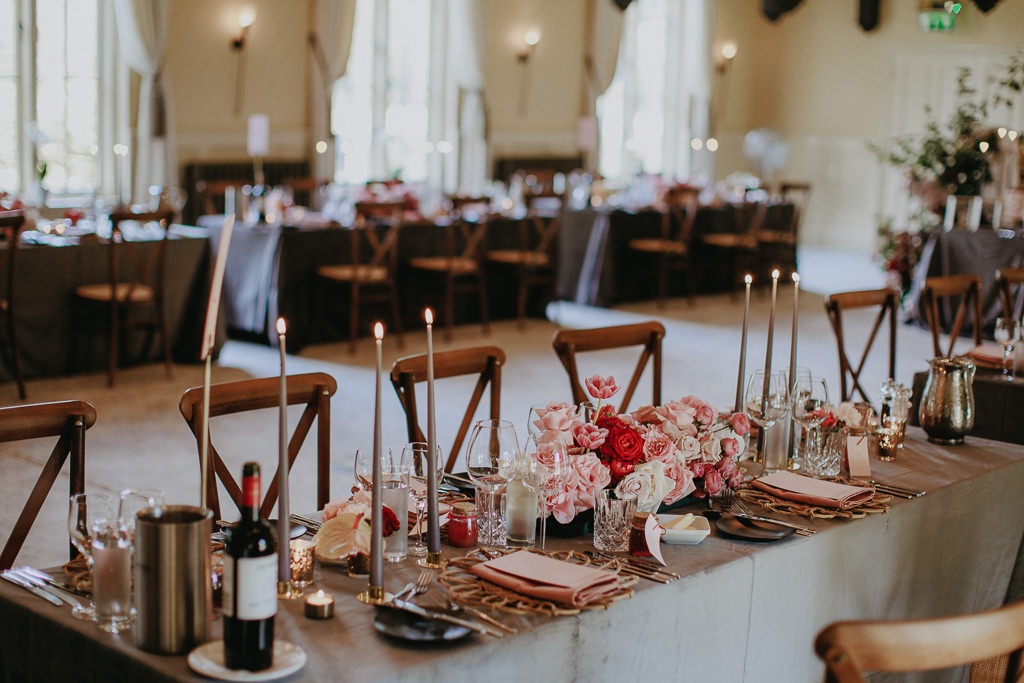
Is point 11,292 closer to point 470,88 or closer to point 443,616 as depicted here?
point 443,616

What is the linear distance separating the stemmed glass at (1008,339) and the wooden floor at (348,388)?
76.7 inches

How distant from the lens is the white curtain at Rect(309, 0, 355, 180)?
10578 millimetres

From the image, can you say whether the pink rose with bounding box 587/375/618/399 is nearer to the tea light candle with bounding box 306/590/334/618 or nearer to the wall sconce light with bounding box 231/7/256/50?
the tea light candle with bounding box 306/590/334/618

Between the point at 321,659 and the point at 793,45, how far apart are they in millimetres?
14733

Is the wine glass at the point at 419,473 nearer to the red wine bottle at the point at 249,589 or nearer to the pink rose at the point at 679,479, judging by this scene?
the pink rose at the point at 679,479

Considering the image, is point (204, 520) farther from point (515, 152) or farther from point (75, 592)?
point (515, 152)

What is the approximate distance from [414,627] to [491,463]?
578 millimetres

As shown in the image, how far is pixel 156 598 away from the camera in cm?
161

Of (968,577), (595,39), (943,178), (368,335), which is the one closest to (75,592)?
(968,577)

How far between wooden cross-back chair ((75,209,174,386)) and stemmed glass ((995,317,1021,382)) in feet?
13.4

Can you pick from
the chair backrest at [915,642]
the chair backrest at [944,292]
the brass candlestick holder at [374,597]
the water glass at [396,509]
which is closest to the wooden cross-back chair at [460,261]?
the chair backrest at [944,292]

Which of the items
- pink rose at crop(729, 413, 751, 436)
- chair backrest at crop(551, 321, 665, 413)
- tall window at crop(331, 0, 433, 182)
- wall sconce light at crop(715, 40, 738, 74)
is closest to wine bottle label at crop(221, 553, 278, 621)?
pink rose at crop(729, 413, 751, 436)

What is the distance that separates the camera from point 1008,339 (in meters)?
4.19

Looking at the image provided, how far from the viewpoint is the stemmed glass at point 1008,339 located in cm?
403
